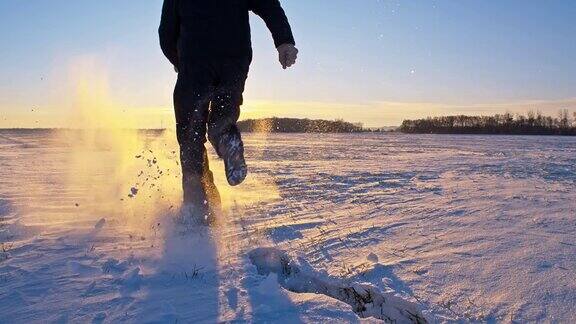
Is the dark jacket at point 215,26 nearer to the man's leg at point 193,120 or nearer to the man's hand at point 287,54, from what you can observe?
the man's hand at point 287,54

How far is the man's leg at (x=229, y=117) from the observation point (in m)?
2.77

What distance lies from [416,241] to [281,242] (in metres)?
0.71

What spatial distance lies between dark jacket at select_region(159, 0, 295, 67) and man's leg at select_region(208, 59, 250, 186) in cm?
10

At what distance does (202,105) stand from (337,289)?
162 cm

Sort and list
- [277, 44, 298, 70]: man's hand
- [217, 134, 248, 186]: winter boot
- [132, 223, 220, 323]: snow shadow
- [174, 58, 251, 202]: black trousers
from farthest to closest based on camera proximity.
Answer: [277, 44, 298, 70]: man's hand → [174, 58, 251, 202]: black trousers → [217, 134, 248, 186]: winter boot → [132, 223, 220, 323]: snow shadow

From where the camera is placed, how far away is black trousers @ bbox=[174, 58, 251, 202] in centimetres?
292

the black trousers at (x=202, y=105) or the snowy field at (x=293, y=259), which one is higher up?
the black trousers at (x=202, y=105)

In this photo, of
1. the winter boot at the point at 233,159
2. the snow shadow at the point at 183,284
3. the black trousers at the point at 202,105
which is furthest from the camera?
the black trousers at the point at 202,105

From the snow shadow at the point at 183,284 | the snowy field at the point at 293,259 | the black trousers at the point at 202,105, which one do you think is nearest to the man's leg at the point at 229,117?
the black trousers at the point at 202,105

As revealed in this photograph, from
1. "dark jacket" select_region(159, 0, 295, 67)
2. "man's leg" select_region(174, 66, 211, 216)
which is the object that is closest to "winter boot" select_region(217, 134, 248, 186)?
"man's leg" select_region(174, 66, 211, 216)

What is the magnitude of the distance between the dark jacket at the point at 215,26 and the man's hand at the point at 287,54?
4 cm

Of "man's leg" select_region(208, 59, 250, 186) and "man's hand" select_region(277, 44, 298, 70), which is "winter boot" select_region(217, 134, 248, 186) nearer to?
"man's leg" select_region(208, 59, 250, 186)

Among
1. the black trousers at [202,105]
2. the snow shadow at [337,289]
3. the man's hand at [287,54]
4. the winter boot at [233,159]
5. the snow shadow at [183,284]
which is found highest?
the man's hand at [287,54]

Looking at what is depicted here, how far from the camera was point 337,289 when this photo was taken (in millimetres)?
1832
